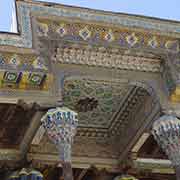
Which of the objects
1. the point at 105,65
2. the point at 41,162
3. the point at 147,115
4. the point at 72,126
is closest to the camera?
the point at 72,126

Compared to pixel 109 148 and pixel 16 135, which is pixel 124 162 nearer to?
pixel 109 148

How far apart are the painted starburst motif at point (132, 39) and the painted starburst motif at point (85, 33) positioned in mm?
599

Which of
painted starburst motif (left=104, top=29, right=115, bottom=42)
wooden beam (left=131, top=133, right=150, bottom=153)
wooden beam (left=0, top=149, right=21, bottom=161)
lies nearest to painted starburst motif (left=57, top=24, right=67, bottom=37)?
painted starburst motif (left=104, top=29, right=115, bottom=42)

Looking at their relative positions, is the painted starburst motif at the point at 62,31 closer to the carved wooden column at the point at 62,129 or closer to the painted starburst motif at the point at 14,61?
the painted starburst motif at the point at 14,61

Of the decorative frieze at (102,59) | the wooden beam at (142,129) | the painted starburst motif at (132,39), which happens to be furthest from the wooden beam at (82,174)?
the painted starburst motif at (132,39)

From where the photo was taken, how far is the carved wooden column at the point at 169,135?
27.4ft

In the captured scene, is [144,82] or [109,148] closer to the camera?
[144,82]

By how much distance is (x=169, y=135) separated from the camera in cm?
849

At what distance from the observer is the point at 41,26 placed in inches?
334

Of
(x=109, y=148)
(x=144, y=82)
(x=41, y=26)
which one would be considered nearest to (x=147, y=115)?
(x=144, y=82)

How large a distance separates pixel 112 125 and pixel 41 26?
2.75 meters

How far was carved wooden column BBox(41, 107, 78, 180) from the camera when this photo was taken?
7863 mm

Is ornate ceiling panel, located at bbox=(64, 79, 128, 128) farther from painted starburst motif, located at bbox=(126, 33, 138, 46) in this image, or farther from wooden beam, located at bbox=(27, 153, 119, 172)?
painted starburst motif, located at bbox=(126, 33, 138, 46)

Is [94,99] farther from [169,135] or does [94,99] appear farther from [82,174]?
[169,135]
